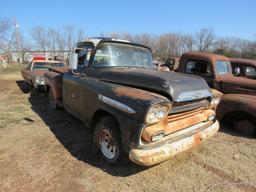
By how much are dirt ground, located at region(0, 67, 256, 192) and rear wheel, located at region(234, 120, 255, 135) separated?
196 mm

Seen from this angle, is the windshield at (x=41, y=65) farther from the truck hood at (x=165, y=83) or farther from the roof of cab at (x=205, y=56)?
the truck hood at (x=165, y=83)

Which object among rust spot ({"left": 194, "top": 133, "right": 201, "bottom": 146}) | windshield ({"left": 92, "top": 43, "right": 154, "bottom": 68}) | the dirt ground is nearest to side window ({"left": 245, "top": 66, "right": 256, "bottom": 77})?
the dirt ground

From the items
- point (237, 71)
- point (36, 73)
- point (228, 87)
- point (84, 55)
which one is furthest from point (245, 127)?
point (36, 73)

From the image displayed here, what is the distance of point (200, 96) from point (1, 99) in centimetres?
759

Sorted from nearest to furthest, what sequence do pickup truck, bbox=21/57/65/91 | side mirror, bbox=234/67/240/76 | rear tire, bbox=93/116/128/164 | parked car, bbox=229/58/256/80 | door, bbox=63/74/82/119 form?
rear tire, bbox=93/116/128/164
door, bbox=63/74/82/119
side mirror, bbox=234/67/240/76
parked car, bbox=229/58/256/80
pickup truck, bbox=21/57/65/91

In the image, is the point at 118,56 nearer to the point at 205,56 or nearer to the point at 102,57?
the point at 102,57

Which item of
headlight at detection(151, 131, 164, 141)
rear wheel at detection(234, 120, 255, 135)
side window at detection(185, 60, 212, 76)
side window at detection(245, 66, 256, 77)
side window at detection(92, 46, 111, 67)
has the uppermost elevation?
side window at detection(92, 46, 111, 67)

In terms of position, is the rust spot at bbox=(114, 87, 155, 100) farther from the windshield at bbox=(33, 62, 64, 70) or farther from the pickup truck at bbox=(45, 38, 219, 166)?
the windshield at bbox=(33, 62, 64, 70)

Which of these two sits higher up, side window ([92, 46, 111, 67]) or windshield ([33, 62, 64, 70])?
side window ([92, 46, 111, 67])

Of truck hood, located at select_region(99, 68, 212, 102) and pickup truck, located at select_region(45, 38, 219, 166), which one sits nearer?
pickup truck, located at select_region(45, 38, 219, 166)

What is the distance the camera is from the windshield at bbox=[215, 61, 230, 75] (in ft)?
19.8

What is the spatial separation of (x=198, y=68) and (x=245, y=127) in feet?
7.10

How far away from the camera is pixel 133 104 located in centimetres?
275

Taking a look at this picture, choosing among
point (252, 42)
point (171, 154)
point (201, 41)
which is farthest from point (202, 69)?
point (201, 41)
